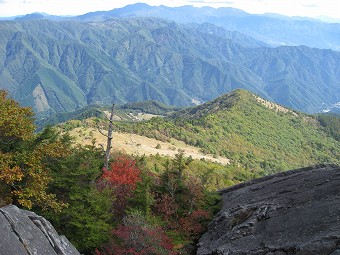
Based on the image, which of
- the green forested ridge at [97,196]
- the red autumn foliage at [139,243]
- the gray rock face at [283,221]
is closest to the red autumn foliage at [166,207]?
the green forested ridge at [97,196]

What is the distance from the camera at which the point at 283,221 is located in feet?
83.4

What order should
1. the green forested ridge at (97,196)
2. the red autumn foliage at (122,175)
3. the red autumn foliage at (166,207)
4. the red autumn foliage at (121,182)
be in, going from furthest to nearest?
1. the red autumn foliage at (122,175)
2. the red autumn foliage at (121,182)
3. the red autumn foliage at (166,207)
4. the green forested ridge at (97,196)

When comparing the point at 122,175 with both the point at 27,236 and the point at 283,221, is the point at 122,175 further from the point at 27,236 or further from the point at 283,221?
the point at 283,221

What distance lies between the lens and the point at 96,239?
27312 mm

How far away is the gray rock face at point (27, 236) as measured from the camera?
59.8 feet

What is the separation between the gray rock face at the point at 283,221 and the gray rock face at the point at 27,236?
1142 cm

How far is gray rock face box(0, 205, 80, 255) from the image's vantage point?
A: 1823cm

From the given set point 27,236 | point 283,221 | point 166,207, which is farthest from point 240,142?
point 27,236

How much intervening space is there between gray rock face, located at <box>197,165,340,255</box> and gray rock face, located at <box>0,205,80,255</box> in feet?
37.5

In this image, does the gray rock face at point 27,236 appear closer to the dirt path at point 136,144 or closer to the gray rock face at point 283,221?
the gray rock face at point 283,221

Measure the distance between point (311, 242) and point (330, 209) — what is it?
13.6ft

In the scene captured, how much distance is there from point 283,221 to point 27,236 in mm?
16942

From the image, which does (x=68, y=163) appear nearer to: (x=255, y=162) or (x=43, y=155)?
(x=43, y=155)

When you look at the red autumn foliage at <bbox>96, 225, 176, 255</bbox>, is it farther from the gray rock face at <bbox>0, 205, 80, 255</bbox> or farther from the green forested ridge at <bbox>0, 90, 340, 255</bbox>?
the gray rock face at <bbox>0, 205, 80, 255</bbox>
